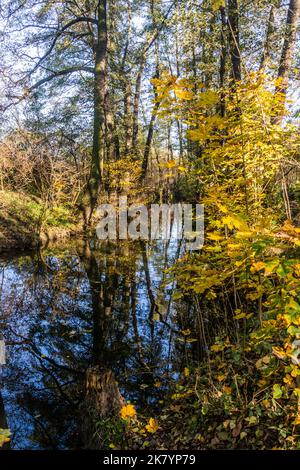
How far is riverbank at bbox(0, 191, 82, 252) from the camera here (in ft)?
30.7

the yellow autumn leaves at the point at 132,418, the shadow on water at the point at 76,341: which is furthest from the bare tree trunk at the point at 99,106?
the yellow autumn leaves at the point at 132,418

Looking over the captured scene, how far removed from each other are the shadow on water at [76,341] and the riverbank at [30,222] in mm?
973

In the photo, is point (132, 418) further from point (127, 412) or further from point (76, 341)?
point (76, 341)

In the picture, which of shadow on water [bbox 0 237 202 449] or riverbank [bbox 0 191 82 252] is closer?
shadow on water [bbox 0 237 202 449]

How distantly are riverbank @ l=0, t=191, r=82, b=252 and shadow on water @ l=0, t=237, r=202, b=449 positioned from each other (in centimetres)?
97

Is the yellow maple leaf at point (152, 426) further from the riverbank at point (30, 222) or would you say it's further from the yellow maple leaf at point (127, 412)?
the riverbank at point (30, 222)

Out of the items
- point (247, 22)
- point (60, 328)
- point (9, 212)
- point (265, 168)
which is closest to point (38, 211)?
point (9, 212)

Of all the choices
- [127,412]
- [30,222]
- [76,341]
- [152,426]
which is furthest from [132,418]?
[30,222]

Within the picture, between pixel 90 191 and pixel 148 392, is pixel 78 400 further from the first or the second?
pixel 90 191

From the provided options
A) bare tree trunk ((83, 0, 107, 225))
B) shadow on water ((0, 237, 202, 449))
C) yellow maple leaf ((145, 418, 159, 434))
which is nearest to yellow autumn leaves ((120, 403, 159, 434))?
yellow maple leaf ((145, 418, 159, 434))

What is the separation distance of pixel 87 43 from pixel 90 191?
817 cm

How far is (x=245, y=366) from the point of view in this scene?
117 inches

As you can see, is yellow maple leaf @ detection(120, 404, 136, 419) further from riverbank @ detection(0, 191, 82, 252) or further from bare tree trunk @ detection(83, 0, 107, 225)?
bare tree trunk @ detection(83, 0, 107, 225)

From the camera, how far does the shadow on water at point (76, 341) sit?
313cm
